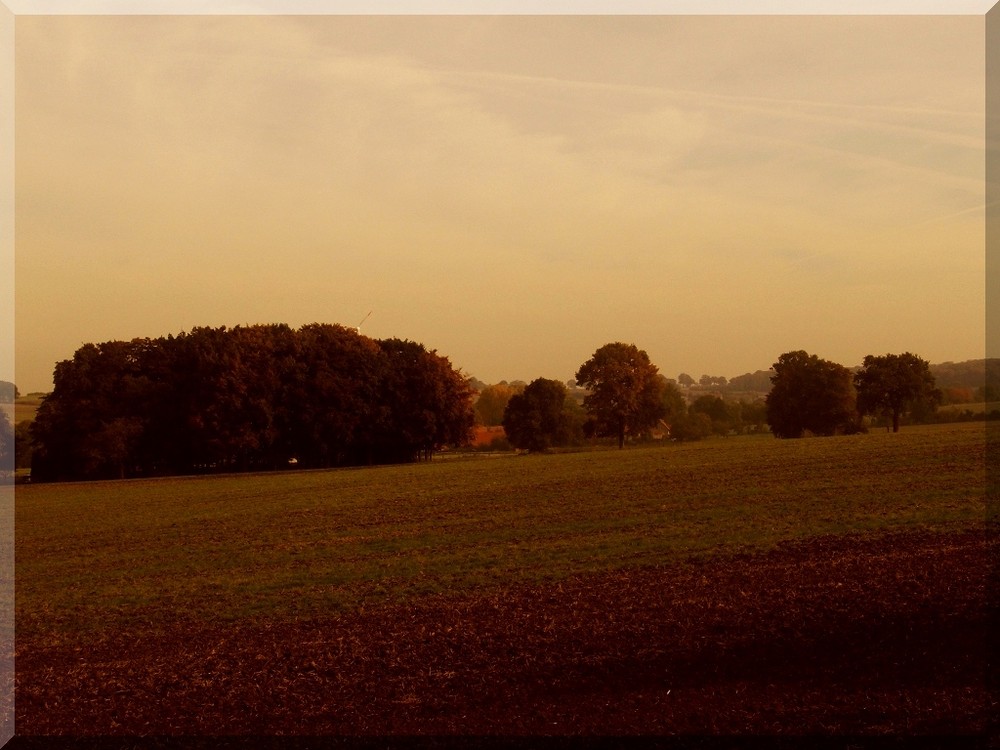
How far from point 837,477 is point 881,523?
Result: 11621 mm

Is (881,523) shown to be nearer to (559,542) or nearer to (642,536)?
(642,536)

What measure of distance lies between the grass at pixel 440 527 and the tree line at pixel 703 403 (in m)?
24.3

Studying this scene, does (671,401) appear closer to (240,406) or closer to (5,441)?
(240,406)

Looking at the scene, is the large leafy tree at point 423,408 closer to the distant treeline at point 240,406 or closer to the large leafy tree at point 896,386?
the distant treeline at point 240,406

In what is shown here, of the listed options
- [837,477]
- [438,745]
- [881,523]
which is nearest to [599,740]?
[438,745]

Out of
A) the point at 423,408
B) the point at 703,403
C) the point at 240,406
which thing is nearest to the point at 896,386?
the point at 703,403

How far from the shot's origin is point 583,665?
11312 millimetres

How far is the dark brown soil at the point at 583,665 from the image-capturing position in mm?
9562

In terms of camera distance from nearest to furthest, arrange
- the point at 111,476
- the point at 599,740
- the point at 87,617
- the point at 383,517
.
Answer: the point at 599,740 < the point at 87,617 < the point at 383,517 < the point at 111,476

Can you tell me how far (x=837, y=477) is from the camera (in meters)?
32.6

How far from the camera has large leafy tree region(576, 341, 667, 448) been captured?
3093 inches

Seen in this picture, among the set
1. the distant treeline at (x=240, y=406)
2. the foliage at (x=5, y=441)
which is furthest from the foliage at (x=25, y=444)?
the foliage at (x=5, y=441)

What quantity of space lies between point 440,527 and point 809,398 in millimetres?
53389

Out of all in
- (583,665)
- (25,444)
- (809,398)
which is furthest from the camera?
(809,398)
